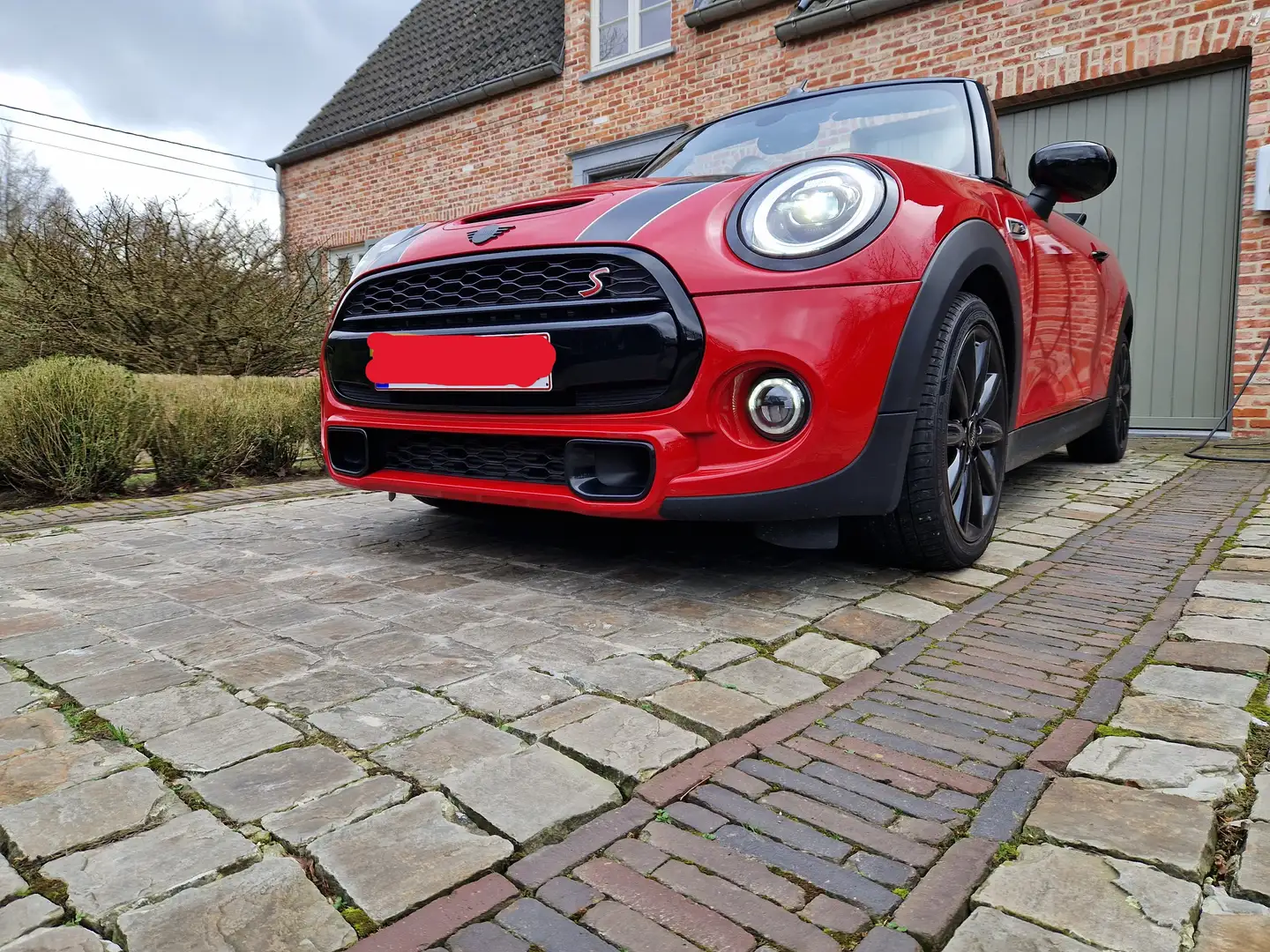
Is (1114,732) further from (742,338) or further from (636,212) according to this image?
(636,212)

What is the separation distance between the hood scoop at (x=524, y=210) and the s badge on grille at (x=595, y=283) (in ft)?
1.18

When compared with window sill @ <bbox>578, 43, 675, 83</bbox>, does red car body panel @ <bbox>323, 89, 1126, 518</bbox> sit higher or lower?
lower

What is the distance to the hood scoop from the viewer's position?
2650mm

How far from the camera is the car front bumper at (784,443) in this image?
221cm

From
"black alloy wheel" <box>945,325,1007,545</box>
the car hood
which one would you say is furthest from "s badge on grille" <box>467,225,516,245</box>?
"black alloy wheel" <box>945,325,1007,545</box>

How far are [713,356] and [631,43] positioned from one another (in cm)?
898

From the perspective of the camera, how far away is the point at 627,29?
10031 millimetres

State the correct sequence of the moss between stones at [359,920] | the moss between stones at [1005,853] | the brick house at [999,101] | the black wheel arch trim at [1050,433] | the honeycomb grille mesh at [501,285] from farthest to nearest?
the brick house at [999,101]
the black wheel arch trim at [1050,433]
the honeycomb grille mesh at [501,285]
the moss between stones at [1005,853]
the moss between stones at [359,920]

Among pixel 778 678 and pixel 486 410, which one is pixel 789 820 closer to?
pixel 778 678

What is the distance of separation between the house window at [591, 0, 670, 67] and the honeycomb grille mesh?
7876 millimetres

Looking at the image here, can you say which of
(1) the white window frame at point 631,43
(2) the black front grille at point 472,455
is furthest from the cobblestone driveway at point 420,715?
(1) the white window frame at point 631,43

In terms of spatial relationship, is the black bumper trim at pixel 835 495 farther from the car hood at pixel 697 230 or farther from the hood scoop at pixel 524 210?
the hood scoop at pixel 524 210

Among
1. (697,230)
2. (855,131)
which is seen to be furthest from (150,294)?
(697,230)

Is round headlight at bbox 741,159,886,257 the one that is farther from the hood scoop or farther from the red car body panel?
the hood scoop
